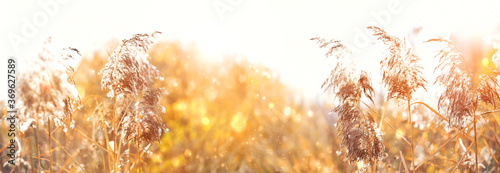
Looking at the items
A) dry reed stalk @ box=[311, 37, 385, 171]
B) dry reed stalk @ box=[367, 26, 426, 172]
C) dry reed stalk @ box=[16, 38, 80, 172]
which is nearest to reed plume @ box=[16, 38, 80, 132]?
dry reed stalk @ box=[16, 38, 80, 172]

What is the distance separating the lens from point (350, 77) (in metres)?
1.91

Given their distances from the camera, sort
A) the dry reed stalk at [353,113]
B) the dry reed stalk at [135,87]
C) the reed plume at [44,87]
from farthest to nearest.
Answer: the dry reed stalk at [135,87], the dry reed stalk at [353,113], the reed plume at [44,87]

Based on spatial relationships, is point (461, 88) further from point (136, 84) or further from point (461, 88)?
point (136, 84)

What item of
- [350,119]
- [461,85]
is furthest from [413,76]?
[350,119]

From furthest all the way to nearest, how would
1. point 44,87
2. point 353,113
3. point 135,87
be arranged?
point 135,87 < point 353,113 < point 44,87

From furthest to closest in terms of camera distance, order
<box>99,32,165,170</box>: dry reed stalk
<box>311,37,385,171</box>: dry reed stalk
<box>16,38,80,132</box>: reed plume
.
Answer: <box>99,32,165,170</box>: dry reed stalk, <box>311,37,385,171</box>: dry reed stalk, <box>16,38,80,132</box>: reed plume

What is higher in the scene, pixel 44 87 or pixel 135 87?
pixel 135 87

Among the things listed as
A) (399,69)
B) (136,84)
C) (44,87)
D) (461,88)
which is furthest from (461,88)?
(44,87)

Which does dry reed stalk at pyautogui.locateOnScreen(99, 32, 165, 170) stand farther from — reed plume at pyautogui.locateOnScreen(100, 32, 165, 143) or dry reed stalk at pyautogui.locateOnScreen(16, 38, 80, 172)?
dry reed stalk at pyautogui.locateOnScreen(16, 38, 80, 172)

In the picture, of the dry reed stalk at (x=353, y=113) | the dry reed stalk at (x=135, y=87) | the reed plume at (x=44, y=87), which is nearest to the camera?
the reed plume at (x=44, y=87)

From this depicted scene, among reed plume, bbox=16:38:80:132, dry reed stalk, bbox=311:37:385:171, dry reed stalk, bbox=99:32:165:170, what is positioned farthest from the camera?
dry reed stalk, bbox=99:32:165:170

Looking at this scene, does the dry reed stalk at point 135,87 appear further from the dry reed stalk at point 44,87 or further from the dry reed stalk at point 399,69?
the dry reed stalk at point 399,69

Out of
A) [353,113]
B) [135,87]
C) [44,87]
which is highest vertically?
[135,87]

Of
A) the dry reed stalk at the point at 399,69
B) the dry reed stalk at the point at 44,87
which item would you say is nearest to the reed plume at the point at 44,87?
the dry reed stalk at the point at 44,87
